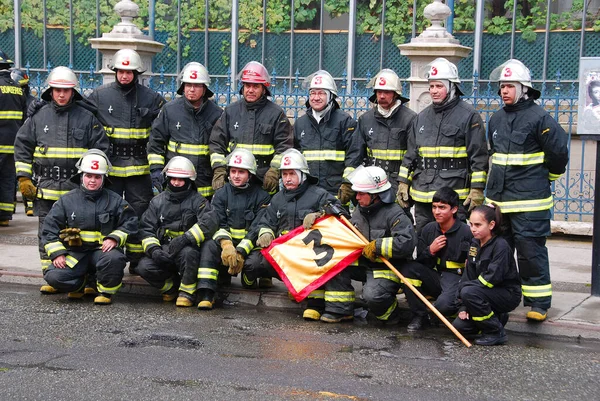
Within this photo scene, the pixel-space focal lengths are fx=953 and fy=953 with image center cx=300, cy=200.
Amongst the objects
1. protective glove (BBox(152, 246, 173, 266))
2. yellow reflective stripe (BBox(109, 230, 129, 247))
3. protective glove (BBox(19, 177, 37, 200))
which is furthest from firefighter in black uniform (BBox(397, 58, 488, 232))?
protective glove (BBox(19, 177, 37, 200))

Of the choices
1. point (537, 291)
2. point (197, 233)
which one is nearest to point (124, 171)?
point (197, 233)

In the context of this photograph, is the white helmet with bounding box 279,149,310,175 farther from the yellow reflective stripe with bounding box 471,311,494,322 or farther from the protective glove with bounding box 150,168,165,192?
the yellow reflective stripe with bounding box 471,311,494,322

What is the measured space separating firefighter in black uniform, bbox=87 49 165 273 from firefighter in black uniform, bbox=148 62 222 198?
0.80 ft

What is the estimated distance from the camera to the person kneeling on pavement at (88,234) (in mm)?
8844

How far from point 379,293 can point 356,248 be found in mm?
469

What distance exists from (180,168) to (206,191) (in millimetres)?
804

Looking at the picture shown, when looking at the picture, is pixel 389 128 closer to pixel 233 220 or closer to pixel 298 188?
pixel 298 188

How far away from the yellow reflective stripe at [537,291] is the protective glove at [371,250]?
1339mm

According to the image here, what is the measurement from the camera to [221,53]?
17.0 m

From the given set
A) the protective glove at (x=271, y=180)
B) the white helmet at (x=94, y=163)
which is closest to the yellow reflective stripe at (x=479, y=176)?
the protective glove at (x=271, y=180)

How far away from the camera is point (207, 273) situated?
882 centimetres

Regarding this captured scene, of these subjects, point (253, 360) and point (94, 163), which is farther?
point (94, 163)

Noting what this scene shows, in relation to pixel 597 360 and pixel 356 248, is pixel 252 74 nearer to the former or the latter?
pixel 356 248

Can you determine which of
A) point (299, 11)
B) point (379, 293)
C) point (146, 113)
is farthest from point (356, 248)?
point (299, 11)
